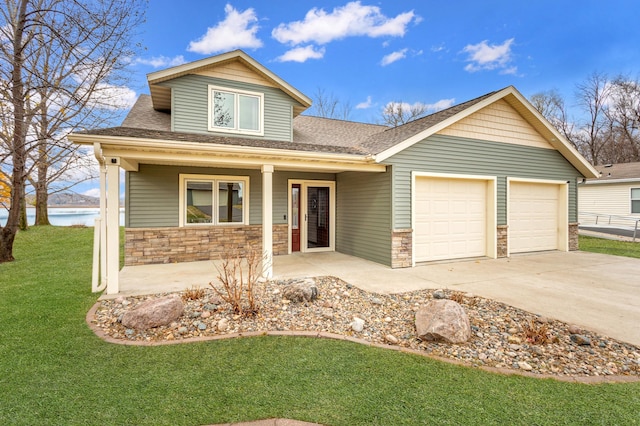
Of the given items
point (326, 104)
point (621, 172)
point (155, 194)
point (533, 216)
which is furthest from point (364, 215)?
point (621, 172)

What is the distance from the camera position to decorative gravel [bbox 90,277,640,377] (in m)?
3.23

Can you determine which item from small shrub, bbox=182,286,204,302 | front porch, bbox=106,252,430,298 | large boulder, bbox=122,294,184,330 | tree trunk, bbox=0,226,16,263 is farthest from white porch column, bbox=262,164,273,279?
tree trunk, bbox=0,226,16,263

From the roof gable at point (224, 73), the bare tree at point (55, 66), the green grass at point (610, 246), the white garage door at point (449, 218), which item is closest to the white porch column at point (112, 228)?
the bare tree at point (55, 66)

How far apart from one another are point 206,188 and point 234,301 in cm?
525

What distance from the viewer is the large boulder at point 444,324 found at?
3578 millimetres

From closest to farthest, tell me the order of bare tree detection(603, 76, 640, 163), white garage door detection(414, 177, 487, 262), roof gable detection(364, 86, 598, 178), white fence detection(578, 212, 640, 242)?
roof gable detection(364, 86, 598, 178) → white garage door detection(414, 177, 487, 262) → white fence detection(578, 212, 640, 242) → bare tree detection(603, 76, 640, 163)

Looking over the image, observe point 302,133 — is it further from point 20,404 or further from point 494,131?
point 20,404

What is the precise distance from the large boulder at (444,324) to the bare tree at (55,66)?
8723 millimetres

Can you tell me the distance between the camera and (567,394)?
8.64 feet

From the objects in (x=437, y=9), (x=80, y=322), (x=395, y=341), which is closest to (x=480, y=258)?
(x=395, y=341)

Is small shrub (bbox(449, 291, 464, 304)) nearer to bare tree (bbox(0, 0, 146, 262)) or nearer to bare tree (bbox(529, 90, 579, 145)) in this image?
bare tree (bbox(0, 0, 146, 262))

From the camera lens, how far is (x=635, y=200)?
1702 centimetres

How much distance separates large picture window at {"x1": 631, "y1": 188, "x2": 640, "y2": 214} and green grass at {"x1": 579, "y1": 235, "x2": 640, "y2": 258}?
18.9ft

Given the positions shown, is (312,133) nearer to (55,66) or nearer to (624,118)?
(55,66)
